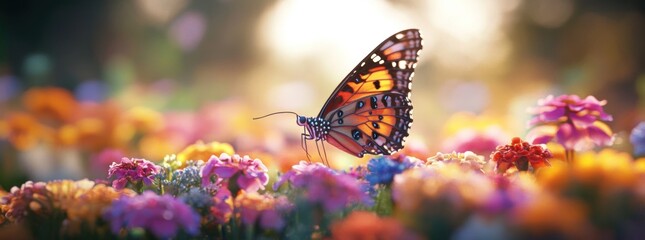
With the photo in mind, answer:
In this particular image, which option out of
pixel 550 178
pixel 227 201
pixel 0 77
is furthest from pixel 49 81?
pixel 550 178

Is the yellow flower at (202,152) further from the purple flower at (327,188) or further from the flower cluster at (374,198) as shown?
the purple flower at (327,188)

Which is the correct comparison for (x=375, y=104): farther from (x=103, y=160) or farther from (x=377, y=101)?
(x=103, y=160)

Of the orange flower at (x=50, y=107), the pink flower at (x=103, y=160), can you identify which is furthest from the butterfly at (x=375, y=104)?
the orange flower at (x=50, y=107)

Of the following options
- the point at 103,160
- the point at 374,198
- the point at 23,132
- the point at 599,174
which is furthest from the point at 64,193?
the point at 23,132

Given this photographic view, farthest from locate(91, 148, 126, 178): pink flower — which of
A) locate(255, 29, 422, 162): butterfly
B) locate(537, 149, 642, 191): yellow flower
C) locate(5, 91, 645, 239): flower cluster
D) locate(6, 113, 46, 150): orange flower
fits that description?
locate(537, 149, 642, 191): yellow flower

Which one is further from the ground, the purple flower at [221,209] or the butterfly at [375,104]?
the butterfly at [375,104]

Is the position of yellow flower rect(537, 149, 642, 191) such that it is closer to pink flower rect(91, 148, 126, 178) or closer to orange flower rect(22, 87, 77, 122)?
pink flower rect(91, 148, 126, 178)
